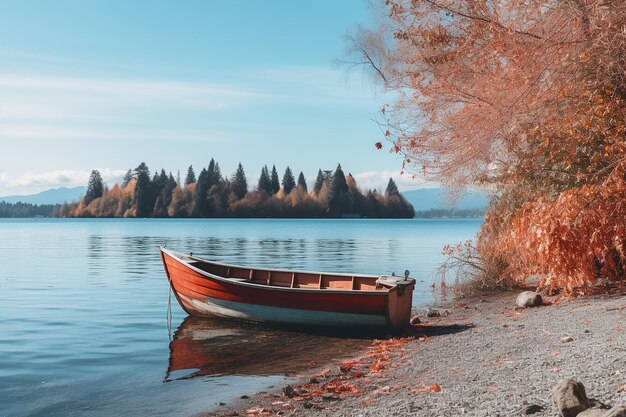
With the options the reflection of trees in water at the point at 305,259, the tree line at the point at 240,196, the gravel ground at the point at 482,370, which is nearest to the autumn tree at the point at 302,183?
the tree line at the point at 240,196

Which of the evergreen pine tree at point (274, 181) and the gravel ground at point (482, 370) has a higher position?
the evergreen pine tree at point (274, 181)

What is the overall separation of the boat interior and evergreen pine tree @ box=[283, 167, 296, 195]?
143244mm

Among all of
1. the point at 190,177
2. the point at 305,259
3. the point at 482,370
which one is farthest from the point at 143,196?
the point at 482,370

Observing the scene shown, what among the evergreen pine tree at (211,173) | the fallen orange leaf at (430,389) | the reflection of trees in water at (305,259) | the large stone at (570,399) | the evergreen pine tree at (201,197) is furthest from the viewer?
the evergreen pine tree at (201,197)

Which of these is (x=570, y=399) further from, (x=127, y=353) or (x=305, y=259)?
(x=305, y=259)

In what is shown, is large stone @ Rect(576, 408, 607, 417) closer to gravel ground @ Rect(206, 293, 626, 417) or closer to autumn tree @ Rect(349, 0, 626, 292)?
gravel ground @ Rect(206, 293, 626, 417)

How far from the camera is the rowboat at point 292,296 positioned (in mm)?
16000

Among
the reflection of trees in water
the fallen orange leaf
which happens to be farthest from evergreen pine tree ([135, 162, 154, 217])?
the fallen orange leaf

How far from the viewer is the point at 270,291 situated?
17297 mm

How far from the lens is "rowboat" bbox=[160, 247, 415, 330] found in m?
16.0

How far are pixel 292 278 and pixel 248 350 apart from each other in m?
4.45

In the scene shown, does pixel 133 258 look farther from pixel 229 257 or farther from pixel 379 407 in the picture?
pixel 379 407

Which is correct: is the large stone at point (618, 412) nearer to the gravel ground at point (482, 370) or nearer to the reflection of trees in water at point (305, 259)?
the gravel ground at point (482, 370)

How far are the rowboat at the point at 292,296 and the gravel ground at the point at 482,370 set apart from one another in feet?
3.35
